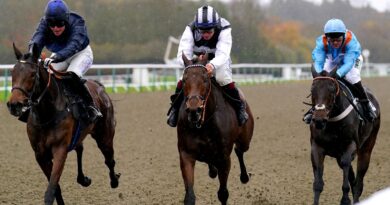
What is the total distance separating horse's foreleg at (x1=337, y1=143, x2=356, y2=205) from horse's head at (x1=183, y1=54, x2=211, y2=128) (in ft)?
5.49

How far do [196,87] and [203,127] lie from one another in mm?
636

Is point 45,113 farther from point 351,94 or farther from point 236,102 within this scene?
point 351,94

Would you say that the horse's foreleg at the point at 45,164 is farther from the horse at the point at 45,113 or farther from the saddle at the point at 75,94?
the saddle at the point at 75,94

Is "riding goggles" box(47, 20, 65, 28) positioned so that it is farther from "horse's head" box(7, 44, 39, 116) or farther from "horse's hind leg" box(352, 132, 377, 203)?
"horse's hind leg" box(352, 132, 377, 203)

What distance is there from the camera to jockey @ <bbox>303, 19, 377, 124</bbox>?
7348 mm

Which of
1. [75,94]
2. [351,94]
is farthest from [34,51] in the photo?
[351,94]

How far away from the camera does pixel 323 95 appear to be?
6.94m

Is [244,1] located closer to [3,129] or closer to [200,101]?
[3,129]

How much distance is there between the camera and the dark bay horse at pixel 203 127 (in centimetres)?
610

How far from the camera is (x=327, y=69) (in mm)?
7688

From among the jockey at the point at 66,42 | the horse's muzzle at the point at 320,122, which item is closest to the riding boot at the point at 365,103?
the horse's muzzle at the point at 320,122

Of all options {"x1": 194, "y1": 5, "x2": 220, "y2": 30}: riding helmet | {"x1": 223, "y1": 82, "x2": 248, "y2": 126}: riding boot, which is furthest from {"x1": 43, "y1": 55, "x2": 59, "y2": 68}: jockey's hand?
{"x1": 223, "y1": 82, "x2": 248, "y2": 126}: riding boot

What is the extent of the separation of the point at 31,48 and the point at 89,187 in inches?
108

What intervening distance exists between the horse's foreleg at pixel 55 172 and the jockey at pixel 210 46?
111cm
